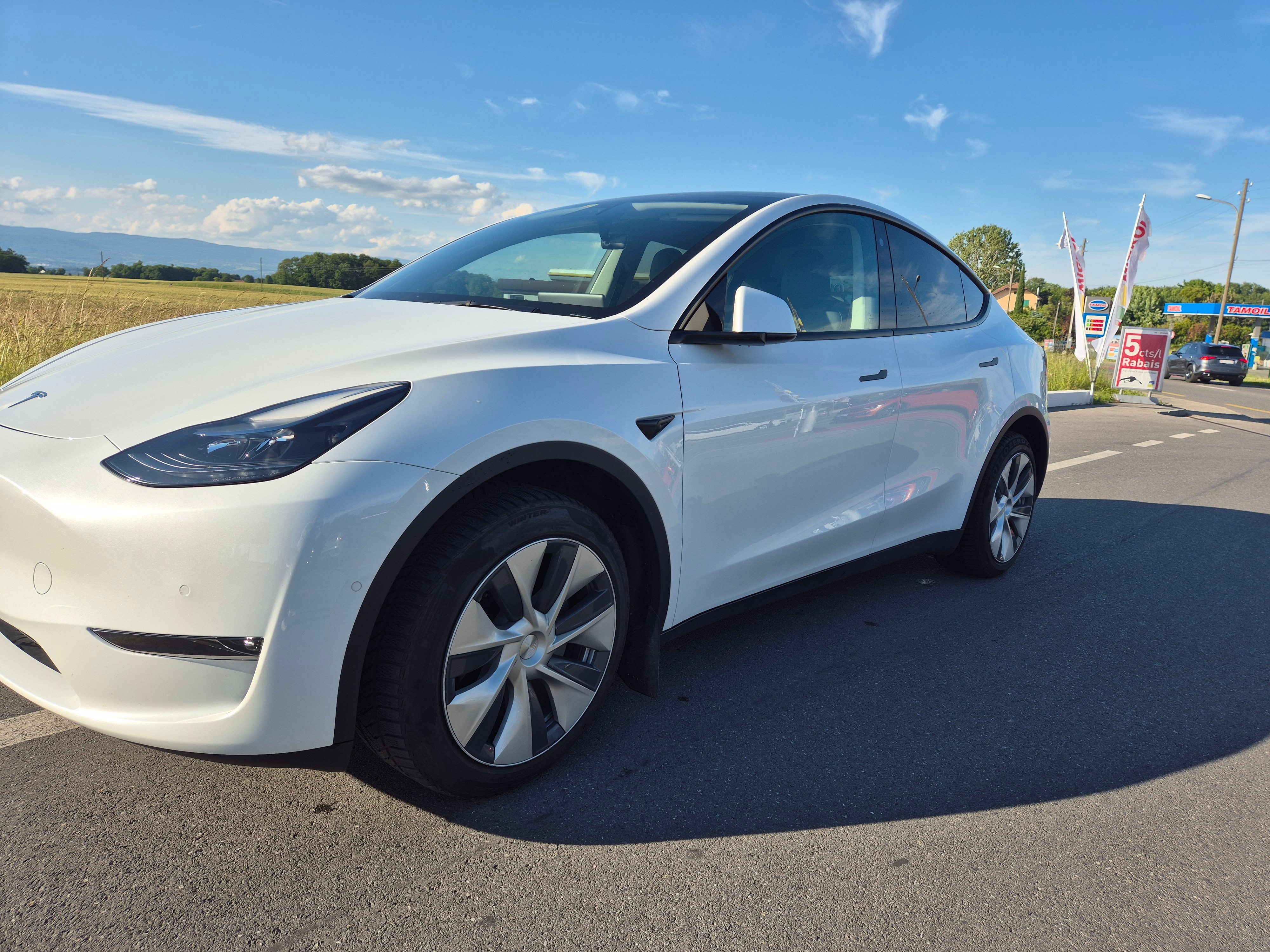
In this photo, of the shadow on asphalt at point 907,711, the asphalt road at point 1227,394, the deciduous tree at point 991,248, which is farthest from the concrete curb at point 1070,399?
the deciduous tree at point 991,248

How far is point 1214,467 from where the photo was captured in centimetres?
825

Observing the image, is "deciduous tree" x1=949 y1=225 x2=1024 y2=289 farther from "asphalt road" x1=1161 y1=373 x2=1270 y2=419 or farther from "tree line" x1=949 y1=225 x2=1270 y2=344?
"asphalt road" x1=1161 y1=373 x2=1270 y2=419

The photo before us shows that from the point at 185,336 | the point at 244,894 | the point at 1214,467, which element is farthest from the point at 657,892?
the point at 1214,467

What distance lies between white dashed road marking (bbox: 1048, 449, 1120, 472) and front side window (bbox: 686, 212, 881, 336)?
4850mm

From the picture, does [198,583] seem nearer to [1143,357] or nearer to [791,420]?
[791,420]

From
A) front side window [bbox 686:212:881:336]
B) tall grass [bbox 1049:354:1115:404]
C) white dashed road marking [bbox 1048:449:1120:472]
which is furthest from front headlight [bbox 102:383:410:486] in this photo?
tall grass [bbox 1049:354:1115:404]

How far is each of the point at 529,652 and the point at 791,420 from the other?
1.11 metres

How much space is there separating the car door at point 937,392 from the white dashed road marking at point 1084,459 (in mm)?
3952

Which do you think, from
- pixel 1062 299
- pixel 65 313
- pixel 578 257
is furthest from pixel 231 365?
pixel 1062 299

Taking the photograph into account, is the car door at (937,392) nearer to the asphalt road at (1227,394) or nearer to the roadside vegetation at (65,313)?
the roadside vegetation at (65,313)

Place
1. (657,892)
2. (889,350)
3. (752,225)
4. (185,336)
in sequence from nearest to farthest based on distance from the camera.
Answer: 1. (657,892)
2. (185,336)
3. (752,225)
4. (889,350)

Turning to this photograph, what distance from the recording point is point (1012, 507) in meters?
4.20

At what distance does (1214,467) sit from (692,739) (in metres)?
7.94

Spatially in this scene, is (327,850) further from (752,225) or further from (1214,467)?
(1214,467)
